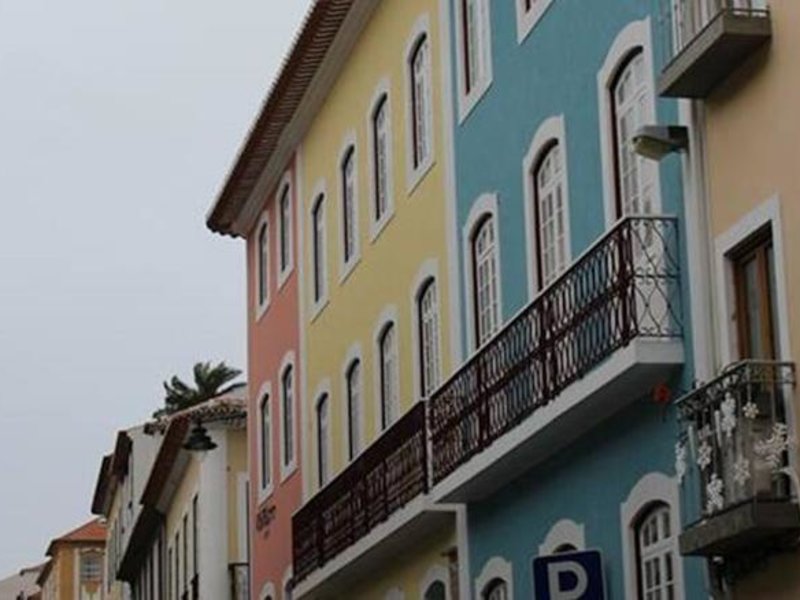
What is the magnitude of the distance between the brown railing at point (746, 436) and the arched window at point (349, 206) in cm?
1541

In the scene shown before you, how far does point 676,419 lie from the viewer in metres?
18.8

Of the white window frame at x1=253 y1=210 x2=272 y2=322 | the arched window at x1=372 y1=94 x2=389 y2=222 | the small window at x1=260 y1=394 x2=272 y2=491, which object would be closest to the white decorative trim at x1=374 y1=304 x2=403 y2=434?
the arched window at x1=372 y1=94 x2=389 y2=222

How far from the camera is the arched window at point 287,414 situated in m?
36.8

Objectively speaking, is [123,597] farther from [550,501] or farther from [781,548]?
[781,548]

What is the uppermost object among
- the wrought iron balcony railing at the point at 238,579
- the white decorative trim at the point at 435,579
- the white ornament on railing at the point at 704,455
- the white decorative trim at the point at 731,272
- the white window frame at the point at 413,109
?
the white window frame at the point at 413,109

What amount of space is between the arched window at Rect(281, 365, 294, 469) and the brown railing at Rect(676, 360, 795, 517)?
19554 millimetres

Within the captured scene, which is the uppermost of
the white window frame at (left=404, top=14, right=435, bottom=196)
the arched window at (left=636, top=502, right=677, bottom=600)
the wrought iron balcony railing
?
the white window frame at (left=404, top=14, right=435, bottom=196)

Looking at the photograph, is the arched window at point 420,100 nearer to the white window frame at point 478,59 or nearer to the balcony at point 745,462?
the white window frame at point 478,59

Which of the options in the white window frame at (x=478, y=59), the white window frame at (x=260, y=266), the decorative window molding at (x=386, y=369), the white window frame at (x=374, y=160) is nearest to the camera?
the white window frame at (x=478, y=59)

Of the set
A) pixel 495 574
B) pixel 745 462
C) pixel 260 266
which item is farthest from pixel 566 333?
pixel 260 266

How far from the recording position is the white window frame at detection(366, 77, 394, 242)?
30.2m

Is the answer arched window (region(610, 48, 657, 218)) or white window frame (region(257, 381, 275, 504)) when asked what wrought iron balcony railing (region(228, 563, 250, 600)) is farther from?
arched window (region(610, 48, 657, 218))

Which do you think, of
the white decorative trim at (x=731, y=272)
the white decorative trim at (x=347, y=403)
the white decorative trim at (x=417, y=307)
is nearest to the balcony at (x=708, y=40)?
the white decorative trim at (x=731, y=272)

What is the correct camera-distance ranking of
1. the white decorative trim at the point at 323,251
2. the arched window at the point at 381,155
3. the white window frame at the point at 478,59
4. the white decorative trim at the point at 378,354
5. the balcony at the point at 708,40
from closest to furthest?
the balcony at the point at 708,40, the white window frame at the point at 478,59, the white decorative trim at the point at 378,354, the arched window at the point at 381,155, the white decorative trim at the point at 323,251
